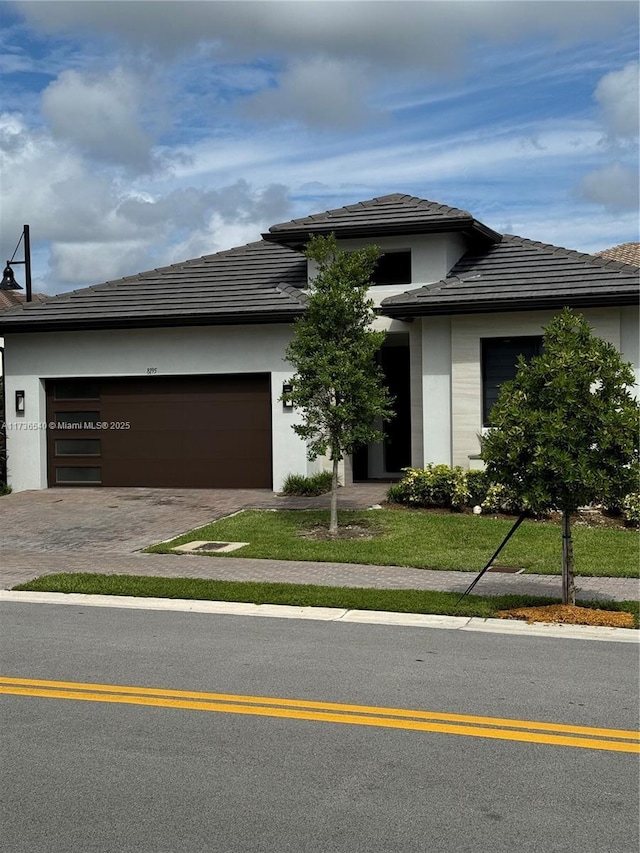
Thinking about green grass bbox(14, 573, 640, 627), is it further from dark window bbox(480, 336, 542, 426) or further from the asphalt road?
dark window bbox(480, 336, 542, 426)

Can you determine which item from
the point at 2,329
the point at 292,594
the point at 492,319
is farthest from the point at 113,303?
the point at 292,594

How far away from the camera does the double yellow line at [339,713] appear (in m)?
6.21

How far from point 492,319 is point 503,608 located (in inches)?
379

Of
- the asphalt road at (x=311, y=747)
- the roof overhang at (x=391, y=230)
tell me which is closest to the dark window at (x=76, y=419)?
the roof overhang at (x=391, y=230)

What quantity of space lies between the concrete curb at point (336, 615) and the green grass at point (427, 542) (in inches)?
104

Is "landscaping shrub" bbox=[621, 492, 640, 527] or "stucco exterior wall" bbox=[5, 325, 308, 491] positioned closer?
"landscaping shrub" bbox=[621, 492, 640, 527]

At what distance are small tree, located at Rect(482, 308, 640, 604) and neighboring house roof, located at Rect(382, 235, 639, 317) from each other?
821cm

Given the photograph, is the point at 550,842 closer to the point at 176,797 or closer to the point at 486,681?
the point at 176,797

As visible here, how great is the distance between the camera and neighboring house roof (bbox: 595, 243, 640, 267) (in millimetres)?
28003

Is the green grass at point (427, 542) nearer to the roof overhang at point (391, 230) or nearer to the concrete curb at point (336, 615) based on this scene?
the concrete curb at point (336, 615)

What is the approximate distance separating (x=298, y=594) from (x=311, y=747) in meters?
4.79

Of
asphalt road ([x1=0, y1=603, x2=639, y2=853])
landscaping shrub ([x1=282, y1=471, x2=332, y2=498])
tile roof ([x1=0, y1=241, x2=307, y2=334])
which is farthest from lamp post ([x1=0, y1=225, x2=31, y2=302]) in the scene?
asphalt road ([x1=0, y1=603, x2=639, y2=853])

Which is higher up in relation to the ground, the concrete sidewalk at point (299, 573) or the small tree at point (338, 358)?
the small tree at point (338, 358)

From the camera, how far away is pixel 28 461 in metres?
21.1
